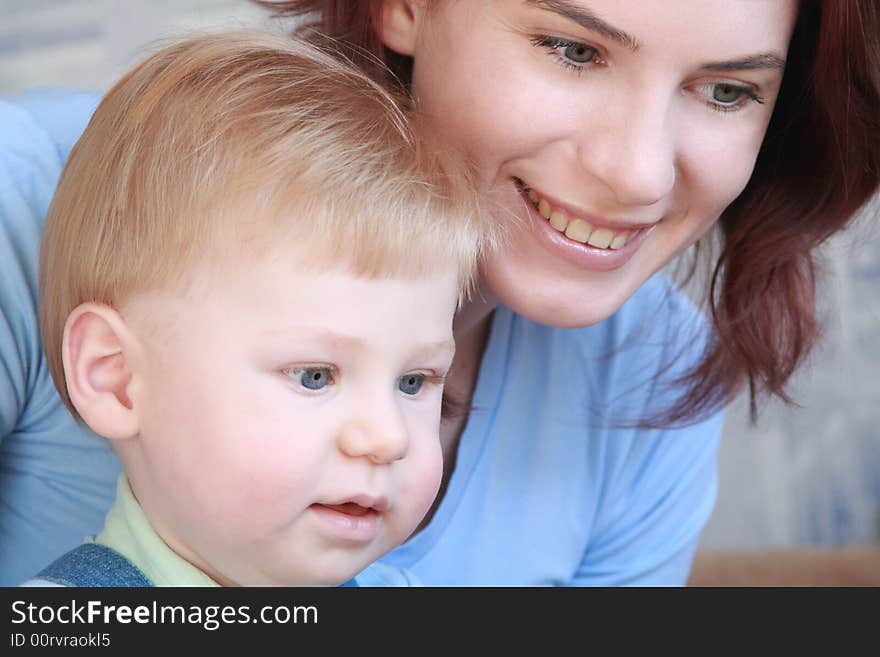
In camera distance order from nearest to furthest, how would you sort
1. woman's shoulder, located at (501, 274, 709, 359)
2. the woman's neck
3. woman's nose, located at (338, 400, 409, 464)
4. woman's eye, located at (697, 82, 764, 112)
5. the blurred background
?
woman's nose, located at (338, 400, 409, 464) < woman's eye, located at (697, 82, 764, 112) < the woman's neck < woman's shoulder, located at (501, 274, 709, 359) < the blurred background

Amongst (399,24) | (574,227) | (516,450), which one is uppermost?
(399,24)

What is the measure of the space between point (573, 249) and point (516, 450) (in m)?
0.37

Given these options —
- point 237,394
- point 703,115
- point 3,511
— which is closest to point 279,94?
point 237,394

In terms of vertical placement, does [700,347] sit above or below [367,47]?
below

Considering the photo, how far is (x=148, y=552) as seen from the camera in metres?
1.08

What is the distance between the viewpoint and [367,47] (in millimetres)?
1340

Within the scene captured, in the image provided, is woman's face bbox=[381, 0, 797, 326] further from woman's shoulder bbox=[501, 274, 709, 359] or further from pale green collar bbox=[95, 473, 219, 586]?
pale green collar bbox=[95, 473, 219, 586]

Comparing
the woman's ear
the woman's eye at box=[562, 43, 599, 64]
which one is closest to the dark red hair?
the woman's ear

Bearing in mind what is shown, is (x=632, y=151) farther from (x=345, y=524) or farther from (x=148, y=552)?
(x=148, y=552)

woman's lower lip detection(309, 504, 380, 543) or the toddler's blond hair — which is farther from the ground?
the toddler's blond hair

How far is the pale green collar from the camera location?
3.53 ft

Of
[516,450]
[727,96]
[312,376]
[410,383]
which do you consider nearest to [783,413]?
[516,450]
